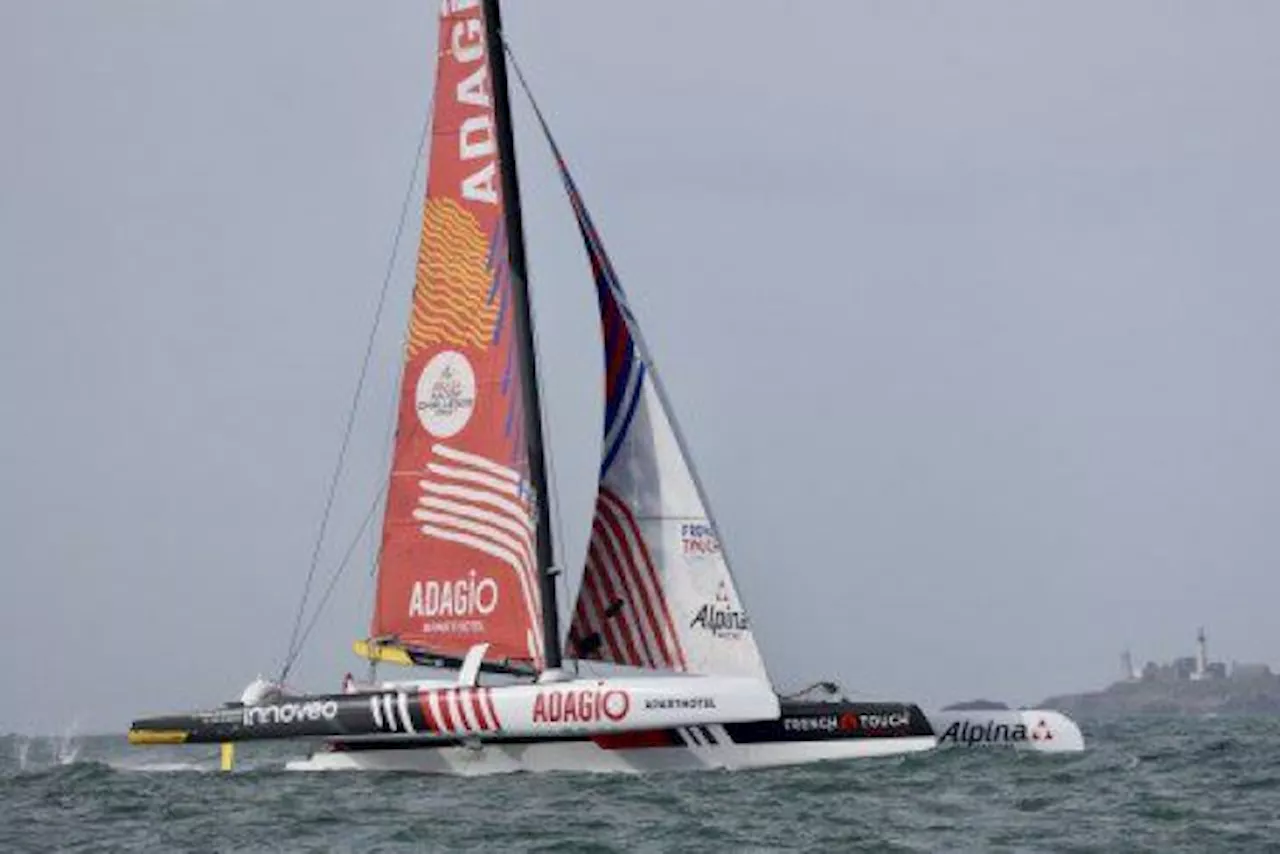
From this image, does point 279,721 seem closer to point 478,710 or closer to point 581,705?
point 478,710

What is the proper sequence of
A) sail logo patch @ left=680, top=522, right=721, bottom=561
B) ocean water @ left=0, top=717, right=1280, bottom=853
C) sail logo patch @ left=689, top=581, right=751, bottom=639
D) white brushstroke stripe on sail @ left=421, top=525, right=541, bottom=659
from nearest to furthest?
ocean water @ left=0, top=717, right=1280, bottom=853
sail logo patch @ left=689, top=581, right=751, bottom=639
sail logo patch @ left=680, top=522, right=721, bottom=561
white brushstroke stripe on sail @ left=421, top=525, right=541, bottom=659

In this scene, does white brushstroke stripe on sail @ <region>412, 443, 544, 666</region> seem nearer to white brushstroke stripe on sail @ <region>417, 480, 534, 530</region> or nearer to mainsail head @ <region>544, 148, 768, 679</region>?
white brushstroke stripe on sail @ <region>417, 480, 534, 530</region>

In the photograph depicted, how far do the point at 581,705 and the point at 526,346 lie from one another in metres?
4.93

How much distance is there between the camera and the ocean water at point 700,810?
57.7 feet

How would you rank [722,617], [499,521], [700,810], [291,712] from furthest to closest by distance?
[499,521]
[291,712]
[722,617]
[700,810]

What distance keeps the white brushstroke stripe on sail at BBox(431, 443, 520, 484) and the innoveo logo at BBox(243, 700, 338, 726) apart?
3.46 m

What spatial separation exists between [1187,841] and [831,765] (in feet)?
23.6

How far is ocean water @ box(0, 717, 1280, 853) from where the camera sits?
1759cm

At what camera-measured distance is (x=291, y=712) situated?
2528cm

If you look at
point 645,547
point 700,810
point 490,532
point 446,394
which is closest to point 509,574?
point 490,532

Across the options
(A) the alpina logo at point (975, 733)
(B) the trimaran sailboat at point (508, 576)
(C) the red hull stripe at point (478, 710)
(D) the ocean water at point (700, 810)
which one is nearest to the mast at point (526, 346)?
(B) the trimaran sailboat at point (508, 576)

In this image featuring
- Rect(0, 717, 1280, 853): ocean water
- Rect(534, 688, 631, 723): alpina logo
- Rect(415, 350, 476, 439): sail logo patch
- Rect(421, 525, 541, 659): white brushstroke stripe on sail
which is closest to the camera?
Rect(0, 717, 1280, 853): ocean water

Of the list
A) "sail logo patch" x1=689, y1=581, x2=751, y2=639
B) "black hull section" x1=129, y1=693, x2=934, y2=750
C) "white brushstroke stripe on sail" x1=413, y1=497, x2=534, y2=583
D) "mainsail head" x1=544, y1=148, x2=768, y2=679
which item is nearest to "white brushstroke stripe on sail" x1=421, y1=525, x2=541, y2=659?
"white brushstroke stripe on sail" x1=413, y1=497, x2=534, y2=583

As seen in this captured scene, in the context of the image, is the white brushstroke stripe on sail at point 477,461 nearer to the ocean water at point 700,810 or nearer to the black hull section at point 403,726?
the black hull section at point 403,726
